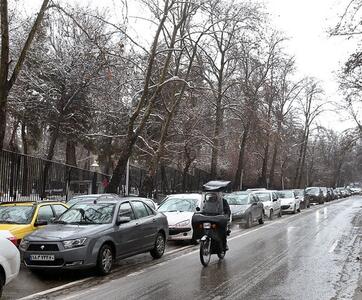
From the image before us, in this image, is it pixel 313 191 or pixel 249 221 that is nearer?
pixel 249 221

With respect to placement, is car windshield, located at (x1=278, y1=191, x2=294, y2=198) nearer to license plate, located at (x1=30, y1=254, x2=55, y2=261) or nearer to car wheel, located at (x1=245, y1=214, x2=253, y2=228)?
car wheel, located at (x1=245, y1=214, x2=253, y2=228)

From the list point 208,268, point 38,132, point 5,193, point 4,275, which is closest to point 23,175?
point 5,193

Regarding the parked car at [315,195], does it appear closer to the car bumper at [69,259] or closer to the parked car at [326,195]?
the parked car at [326,195]

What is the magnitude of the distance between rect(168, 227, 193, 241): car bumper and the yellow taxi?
12.4 ft

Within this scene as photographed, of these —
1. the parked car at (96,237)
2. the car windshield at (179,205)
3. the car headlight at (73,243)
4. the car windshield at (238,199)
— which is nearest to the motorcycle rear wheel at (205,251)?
the parked car at (96,237)

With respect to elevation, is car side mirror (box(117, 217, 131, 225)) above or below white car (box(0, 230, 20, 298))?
above

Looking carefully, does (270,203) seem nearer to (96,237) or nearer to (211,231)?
(211,231)

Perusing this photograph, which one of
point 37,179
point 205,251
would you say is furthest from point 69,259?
point 37,179

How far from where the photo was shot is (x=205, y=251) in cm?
1091

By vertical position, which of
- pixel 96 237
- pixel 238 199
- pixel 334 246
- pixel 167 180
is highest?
pixel 167 180

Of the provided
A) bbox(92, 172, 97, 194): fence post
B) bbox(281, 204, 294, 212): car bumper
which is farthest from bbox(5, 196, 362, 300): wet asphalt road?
bbox(281, 204, 294, 212): car bumper

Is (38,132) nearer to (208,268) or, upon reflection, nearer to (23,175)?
(23,175)

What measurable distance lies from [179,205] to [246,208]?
5.47 metres

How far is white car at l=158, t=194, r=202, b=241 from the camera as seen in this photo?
594 inches
